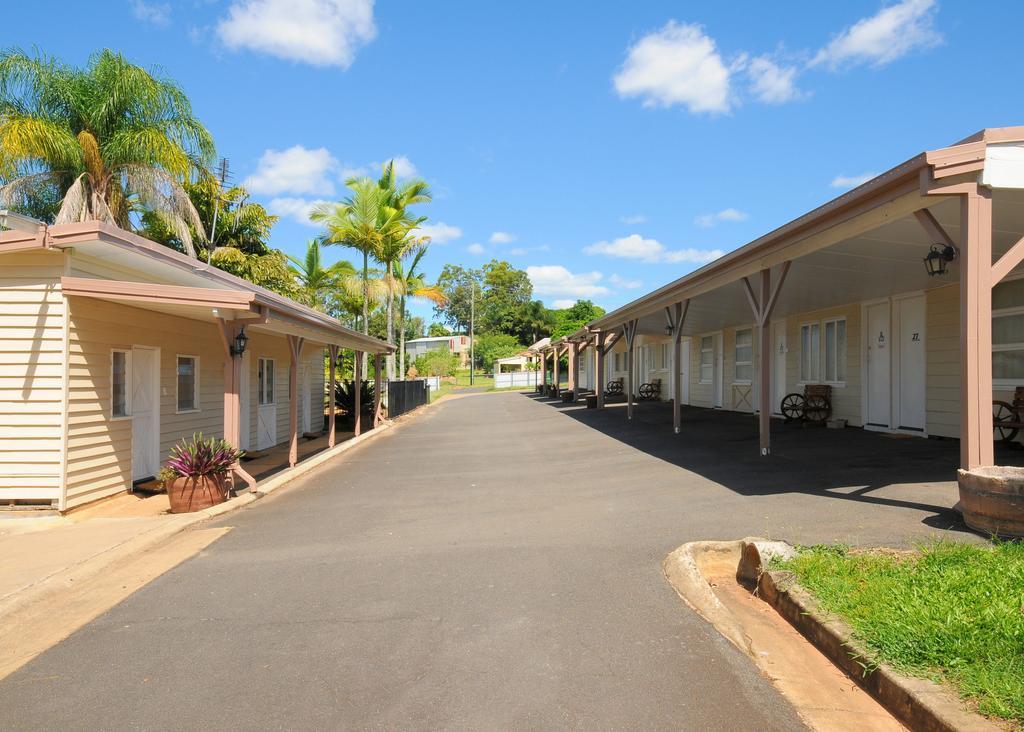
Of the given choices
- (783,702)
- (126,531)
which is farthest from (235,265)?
(783,702)

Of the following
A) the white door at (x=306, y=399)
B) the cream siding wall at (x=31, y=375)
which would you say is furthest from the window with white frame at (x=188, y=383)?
the white door at (x=306, y=399)

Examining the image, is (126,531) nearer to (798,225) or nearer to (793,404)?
(798,225)

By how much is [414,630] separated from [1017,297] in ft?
33.8

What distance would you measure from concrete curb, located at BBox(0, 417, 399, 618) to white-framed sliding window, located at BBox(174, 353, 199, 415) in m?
2.21

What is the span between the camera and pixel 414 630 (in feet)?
13.8

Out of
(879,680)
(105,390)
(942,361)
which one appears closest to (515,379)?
(942,361)

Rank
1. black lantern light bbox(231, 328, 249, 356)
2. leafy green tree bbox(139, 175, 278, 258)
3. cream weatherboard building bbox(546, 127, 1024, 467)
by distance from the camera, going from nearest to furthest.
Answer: cream weatherboard building bbox(546, 127, 1024, 467) < black lantern light bbox(231, 328, 249, 356) < leafy green tree bbox(139, 175, 278, 258)

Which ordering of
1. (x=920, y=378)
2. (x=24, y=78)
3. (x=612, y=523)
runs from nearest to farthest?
(x=612, y=523), (x=920, y=378), (x=24, y=78)

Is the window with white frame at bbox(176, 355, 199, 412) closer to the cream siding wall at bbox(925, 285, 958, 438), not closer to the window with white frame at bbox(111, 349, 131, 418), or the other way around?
the window with white frame at bbox(111, 349, 131, 418)

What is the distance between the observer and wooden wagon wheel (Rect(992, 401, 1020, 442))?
9281mm

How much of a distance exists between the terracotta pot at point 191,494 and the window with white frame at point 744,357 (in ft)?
44.7

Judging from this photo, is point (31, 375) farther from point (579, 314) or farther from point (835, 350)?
point (579, 314)

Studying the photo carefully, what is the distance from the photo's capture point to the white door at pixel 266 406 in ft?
48.6

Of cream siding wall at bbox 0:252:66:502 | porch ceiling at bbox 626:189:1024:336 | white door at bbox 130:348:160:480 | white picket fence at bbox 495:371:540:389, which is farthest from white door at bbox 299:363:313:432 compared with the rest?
white picket fence at bbox 495:371:540:389
